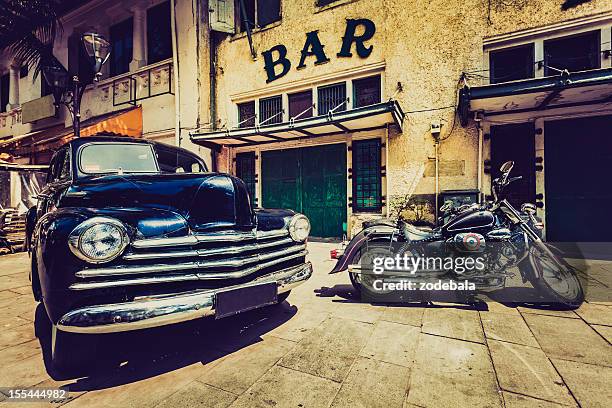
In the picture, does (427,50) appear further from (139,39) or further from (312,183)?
(139,39)

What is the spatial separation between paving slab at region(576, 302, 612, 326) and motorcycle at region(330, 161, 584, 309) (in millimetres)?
127

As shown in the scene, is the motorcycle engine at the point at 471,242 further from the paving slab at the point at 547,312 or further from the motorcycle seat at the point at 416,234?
the paving slab at the point at 547,312

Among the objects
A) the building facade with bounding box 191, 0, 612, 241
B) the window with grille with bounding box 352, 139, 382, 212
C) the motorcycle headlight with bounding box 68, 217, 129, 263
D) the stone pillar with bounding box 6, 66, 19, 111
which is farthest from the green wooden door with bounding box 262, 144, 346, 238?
the stone pillar with bounding box 6, 66, 19, 111

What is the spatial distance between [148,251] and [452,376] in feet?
8.06

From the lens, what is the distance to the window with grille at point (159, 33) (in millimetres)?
12156

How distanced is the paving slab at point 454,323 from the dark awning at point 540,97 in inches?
200

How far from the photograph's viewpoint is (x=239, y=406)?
1.86 metres

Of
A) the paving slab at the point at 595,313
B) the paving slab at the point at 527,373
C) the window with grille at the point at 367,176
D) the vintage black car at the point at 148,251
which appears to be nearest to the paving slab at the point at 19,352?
the vintage black car at the point at 148,251

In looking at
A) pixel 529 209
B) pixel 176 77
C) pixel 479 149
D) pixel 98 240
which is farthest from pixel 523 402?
pixel 176 77

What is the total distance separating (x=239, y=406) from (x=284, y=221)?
5.64ft

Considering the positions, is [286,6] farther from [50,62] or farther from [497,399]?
[497,399]

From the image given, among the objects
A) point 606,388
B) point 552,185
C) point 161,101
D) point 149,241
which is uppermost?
point 161,101

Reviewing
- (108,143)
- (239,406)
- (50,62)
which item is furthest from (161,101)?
(239,406)

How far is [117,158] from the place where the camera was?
Result: 3305 millimetres
